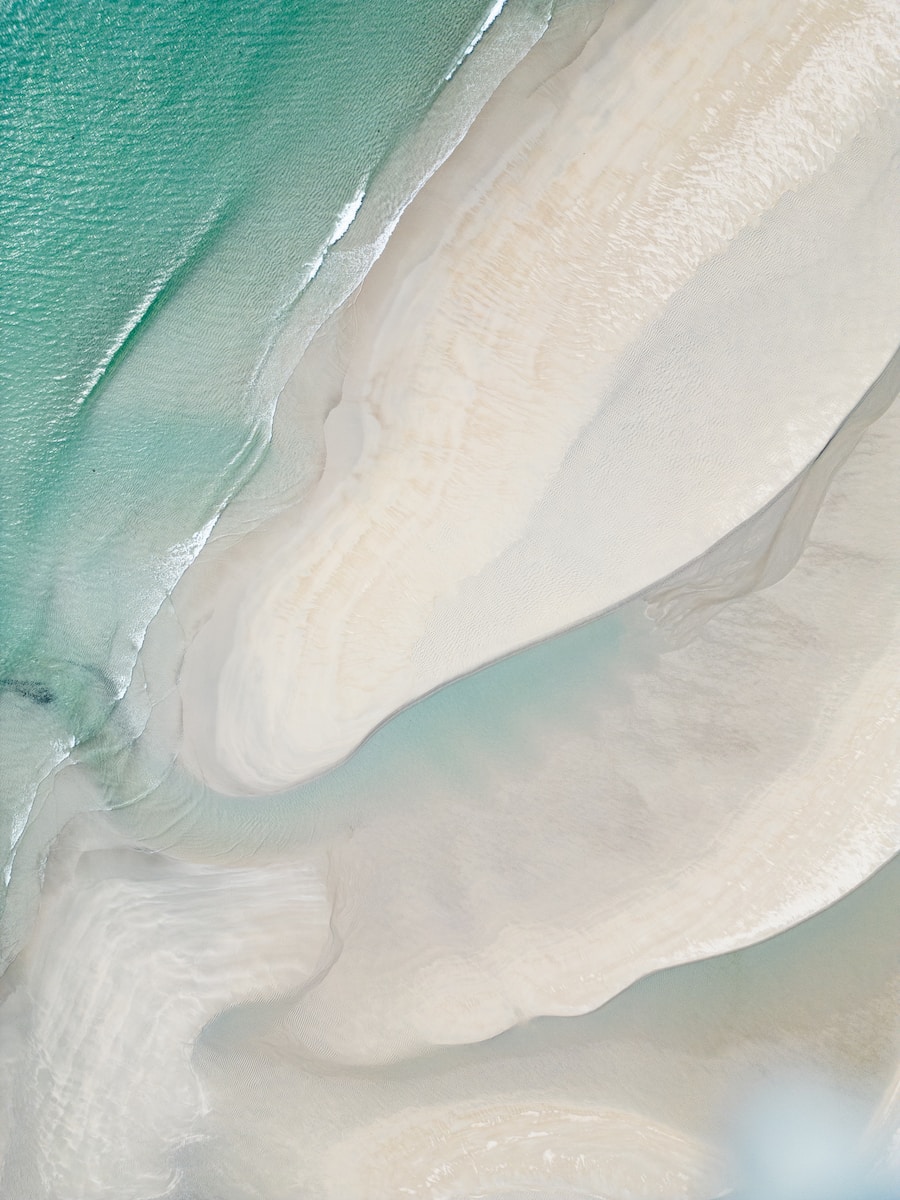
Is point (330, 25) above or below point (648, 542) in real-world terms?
above

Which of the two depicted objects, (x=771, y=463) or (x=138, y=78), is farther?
(x=138, y=78)

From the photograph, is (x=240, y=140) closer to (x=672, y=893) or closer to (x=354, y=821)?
(x=354, y=821)

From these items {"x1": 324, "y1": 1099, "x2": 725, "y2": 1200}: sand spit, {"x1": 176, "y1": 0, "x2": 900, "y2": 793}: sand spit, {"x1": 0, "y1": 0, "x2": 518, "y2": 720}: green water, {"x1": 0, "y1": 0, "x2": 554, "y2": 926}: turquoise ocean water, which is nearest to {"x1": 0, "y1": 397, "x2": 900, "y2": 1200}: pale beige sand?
{"x1": 324, "y1": 1099, "x2": 725, "y2": 1200}: sand spit

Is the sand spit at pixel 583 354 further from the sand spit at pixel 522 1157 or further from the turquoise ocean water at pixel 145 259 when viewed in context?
the sand spit at pixel 522 1157

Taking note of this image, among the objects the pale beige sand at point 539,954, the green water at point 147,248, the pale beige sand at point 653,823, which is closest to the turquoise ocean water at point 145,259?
the green water at point 147,248

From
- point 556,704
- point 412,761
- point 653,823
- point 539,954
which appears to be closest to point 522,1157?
point 539,954

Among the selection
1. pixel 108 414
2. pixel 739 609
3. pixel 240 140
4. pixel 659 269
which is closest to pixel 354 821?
pixel 739 609
